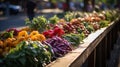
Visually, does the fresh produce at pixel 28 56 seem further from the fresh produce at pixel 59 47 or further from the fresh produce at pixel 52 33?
the fresh produce at pixel 52 33

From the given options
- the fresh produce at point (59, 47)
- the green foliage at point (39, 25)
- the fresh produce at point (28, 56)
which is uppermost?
the fresh produce at point (28, 56)

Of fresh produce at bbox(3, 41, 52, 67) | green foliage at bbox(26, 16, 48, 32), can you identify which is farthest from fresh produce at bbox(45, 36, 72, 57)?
green foliage at bbox(26, 16, 48, 32)

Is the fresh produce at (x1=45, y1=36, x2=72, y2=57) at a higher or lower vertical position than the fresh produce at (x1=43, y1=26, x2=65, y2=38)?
higher

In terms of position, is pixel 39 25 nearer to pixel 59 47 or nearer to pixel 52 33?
pixel 52 33

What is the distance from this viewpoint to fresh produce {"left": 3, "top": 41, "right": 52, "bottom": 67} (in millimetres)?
4316

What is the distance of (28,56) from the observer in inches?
172

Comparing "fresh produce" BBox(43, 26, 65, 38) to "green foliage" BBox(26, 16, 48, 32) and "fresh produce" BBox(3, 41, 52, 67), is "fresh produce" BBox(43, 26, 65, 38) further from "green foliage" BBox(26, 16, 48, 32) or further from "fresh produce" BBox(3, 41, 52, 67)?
"fresh produce" BBox(3, 41, 52, 67)

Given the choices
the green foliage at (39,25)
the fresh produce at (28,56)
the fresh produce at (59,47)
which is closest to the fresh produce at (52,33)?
Answer: the fresh produce at (59,47)

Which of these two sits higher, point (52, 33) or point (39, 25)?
point (52, 33)

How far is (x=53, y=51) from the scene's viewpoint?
531 cm

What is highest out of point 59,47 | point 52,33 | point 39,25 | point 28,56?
point 28,56

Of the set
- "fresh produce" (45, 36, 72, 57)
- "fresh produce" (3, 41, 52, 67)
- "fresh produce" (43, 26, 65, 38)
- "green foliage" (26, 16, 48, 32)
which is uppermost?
"fresh produce" (3, 41, 52, 67)

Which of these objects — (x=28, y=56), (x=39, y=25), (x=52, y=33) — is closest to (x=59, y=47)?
(x=52, y=33)

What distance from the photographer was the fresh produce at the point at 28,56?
14.2 ft
